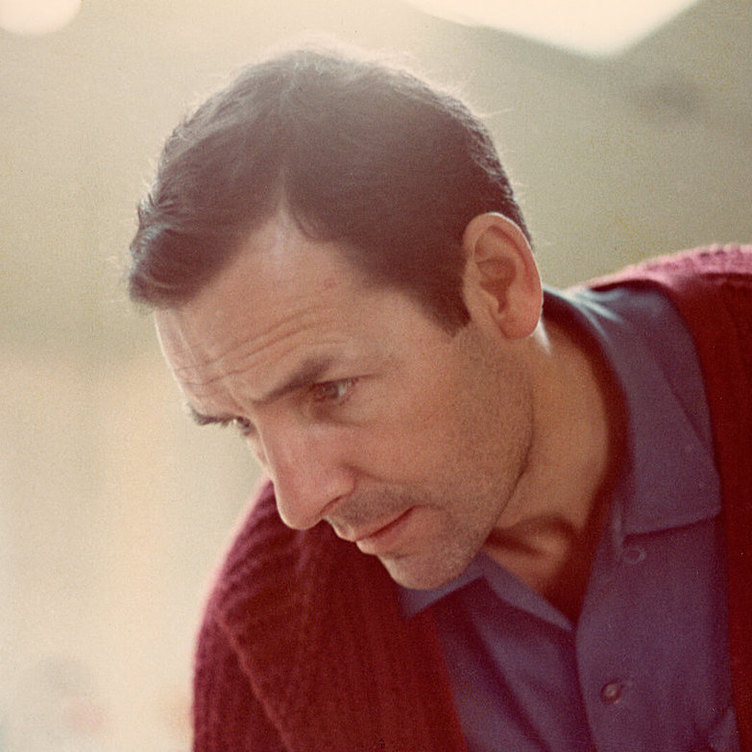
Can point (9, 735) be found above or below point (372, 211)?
below

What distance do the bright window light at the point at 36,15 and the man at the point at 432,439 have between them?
2.90ft

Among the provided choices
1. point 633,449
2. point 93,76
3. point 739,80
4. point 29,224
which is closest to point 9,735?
point 29,224

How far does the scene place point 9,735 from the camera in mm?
→ 2150

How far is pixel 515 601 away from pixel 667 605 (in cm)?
14

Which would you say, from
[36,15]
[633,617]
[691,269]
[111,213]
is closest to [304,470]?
[633,617]

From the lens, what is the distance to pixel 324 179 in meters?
0.69

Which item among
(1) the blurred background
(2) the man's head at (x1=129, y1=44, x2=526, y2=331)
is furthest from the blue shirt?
(1) the blurred background

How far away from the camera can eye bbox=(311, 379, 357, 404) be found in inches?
27.5

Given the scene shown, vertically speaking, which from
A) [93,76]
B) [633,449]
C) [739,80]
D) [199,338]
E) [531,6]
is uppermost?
[93,76]

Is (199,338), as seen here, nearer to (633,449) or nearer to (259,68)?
(259,68)

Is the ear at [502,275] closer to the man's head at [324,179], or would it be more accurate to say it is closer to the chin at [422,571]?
the man's head at [324,179]

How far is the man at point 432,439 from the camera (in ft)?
2.24

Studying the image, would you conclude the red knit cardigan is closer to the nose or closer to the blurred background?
the nose

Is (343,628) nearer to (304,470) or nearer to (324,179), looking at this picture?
(304,470)
